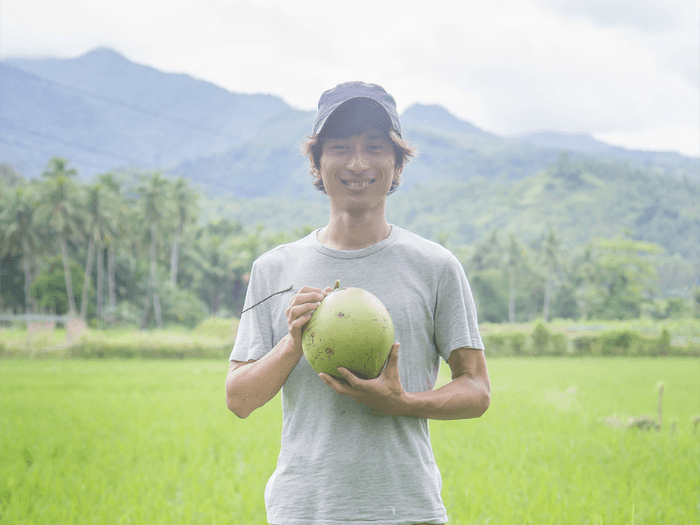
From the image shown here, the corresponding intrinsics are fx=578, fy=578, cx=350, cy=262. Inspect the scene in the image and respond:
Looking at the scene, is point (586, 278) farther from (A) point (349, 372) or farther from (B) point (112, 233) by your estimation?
(A) point (349, 372)

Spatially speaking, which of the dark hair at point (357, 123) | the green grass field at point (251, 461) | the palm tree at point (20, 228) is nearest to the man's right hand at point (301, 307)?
A: the dark hair at point (357, 123)

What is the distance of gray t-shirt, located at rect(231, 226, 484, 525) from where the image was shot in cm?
178

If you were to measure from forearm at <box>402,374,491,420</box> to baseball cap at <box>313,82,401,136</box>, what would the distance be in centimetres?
89

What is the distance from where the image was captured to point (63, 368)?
22.6 metres

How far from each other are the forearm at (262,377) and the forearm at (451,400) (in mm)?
379

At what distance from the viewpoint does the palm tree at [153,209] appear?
48531mm

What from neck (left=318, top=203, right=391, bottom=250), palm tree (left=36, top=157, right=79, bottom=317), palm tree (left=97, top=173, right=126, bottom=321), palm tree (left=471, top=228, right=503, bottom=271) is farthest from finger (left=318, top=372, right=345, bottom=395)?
palm tree (left=471, top=228, right=503, bottom=271)

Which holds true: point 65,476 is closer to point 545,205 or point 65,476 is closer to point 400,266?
point 400,266

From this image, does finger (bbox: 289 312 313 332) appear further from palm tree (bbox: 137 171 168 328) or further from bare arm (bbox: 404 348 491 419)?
palm tree (bbox: 137 171 168 328)

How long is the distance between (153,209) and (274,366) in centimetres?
5027

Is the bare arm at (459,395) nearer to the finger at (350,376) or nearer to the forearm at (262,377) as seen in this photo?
the finger at (350,376)

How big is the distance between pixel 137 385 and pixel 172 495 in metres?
11.6

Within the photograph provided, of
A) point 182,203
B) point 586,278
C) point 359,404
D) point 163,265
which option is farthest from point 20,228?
point 586,278

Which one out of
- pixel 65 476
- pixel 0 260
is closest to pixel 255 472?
pixel 65 476
